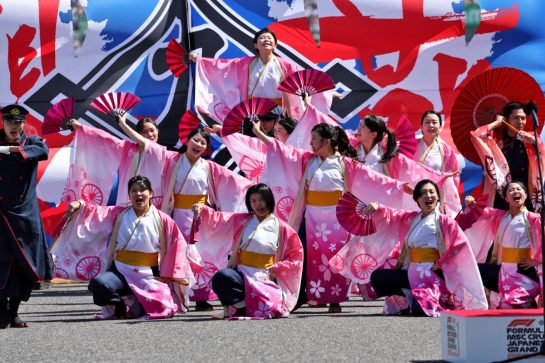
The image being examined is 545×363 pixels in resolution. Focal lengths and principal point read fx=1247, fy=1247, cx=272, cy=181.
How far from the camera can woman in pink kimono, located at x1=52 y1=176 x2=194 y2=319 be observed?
352 inches

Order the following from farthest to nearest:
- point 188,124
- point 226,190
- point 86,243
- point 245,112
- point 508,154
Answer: point 188,124, point 245,112, point 508,154, point 226,190, point 86,243

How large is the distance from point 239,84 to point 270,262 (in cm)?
291

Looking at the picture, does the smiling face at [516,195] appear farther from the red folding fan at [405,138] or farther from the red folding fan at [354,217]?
the red folding fan at [405,138]

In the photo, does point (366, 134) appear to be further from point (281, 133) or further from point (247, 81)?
point (247, 81)

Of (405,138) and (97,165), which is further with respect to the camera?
(97,165)

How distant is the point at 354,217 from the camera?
9.34m

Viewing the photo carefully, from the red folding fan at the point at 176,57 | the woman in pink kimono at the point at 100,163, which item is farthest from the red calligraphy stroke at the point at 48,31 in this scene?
the woman in pink kimono at the point at 100,163

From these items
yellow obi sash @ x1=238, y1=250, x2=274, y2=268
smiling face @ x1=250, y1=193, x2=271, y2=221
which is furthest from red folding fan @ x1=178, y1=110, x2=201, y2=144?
yellow obi sash @ x1=238, y1=250, x2=274, y2=268

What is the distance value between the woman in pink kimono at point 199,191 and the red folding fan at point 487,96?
1805 mm

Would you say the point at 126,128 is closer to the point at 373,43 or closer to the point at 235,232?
the point at 235,232

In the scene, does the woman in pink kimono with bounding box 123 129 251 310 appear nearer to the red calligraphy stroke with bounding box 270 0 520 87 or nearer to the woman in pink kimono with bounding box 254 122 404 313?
the woman in pink kimono with bounding box 254 122 404 313

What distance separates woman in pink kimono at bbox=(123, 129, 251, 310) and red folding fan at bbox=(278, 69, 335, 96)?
0.99 m

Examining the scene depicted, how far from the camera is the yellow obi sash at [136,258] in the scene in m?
9.04

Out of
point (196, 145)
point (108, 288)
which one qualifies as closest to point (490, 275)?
point (196, 145)
